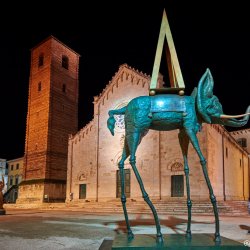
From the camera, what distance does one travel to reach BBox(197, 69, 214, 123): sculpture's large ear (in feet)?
20.2

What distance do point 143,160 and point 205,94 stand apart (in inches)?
983

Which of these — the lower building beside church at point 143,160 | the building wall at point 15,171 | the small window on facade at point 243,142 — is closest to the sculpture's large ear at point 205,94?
A: the lower building beside church at point 143,160

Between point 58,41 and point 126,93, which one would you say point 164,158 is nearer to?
point 126,93

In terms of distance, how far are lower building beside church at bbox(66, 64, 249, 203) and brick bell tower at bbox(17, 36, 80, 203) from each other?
15.4ft

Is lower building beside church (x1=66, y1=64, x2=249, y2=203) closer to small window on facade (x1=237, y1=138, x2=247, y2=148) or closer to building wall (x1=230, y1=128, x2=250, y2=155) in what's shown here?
building wall (x1=230, y1=128, x2=250, y2=155)

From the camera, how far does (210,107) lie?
20.4 feet

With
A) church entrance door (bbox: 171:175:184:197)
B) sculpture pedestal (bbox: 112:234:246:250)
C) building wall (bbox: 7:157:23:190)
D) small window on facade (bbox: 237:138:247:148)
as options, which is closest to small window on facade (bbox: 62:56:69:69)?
church entrance door (bbox: 171:175:184:197)

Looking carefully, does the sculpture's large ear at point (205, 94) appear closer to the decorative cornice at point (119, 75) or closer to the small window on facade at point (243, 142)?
the decorative cornice at point (119, 75)

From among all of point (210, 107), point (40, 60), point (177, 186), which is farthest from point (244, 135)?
point (210, 107)

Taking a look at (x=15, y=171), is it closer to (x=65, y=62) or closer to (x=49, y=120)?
(x=49, y=120)

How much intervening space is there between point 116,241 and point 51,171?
120 feet

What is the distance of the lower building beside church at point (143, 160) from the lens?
27.9 meters

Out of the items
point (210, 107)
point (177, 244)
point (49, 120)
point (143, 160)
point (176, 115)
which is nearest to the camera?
point (177, 244)

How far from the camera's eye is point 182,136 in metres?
6.80
